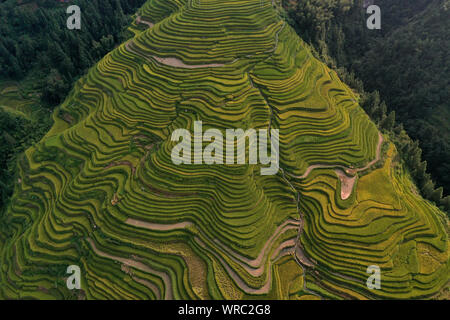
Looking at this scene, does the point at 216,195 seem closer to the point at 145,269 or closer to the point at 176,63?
the point at 145,269

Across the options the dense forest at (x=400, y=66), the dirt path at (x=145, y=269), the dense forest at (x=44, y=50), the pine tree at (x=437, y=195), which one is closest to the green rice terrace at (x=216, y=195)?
the dirt path at (x=145, y=269)

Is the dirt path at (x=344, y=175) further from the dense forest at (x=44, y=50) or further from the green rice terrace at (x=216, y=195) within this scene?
the dense forest at (x=44, y=50)

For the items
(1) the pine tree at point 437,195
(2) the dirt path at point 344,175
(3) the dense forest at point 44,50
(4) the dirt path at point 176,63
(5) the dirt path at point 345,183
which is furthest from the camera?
(4) the dirt path at point 176,63

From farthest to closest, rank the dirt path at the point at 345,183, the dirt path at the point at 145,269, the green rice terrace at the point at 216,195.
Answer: the dirt path at the point at 345,183 → the green rice terrace at the point at 216,195 → the dirt path at the point at 145,269

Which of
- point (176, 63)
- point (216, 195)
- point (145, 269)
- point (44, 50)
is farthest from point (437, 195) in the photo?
point (44, 50)

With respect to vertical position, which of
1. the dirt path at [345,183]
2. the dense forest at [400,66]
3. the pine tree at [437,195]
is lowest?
the pine tree at [437,195]

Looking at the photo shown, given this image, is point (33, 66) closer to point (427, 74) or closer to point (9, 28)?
point (9, 28)

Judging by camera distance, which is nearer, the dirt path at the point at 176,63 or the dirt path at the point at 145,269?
the dirt path at the point at 145,269
